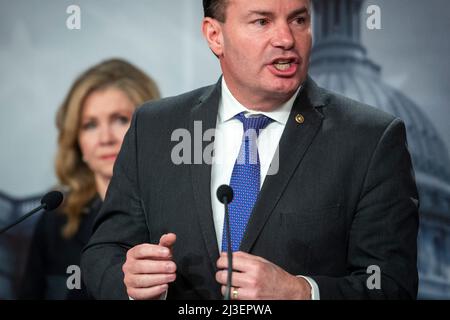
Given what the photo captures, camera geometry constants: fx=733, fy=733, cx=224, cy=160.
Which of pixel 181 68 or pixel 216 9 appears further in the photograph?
pixel 181 68

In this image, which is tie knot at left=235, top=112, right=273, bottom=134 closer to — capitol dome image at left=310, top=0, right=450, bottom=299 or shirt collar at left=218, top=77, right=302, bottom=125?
shirt collar at left=218, top=77, right=302, bottom=125

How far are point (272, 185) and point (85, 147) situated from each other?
4.40ft

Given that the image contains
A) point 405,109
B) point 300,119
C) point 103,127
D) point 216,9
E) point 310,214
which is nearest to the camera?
point 310,214

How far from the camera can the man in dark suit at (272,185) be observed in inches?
73.4

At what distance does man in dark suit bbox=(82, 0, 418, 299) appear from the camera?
6.12ft

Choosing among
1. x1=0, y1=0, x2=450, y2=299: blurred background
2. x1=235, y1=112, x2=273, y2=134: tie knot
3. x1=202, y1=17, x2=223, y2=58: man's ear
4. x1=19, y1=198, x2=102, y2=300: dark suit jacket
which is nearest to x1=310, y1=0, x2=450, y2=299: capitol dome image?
x1=0, y1=0, x2=450, y2=299: blurred background

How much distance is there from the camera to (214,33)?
7.07 ft

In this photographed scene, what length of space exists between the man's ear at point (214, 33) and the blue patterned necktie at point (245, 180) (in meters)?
0.25

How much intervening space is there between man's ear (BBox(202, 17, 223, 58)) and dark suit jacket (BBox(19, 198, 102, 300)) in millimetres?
1096

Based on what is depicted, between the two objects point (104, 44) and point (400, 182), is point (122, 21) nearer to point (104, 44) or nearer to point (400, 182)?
point (104, 44)

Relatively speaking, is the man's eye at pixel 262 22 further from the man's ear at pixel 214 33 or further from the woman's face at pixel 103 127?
the woman's face at pixel 103 127

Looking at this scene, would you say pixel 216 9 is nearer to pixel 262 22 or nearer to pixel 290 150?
pixel 262 22

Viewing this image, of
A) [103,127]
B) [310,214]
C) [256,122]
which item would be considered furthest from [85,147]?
[310,214]

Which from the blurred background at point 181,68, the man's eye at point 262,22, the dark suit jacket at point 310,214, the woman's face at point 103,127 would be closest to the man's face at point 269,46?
the man's eye at point 262,22
